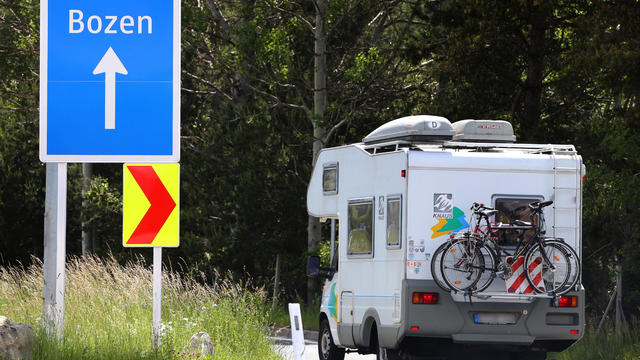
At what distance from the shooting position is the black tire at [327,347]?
15459 mm

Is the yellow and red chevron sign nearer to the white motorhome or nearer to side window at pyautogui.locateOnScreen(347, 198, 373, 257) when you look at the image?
the white motorhome

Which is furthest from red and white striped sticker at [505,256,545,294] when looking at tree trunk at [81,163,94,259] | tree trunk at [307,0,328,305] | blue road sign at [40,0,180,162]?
tree trunk at [81,163,94,259]

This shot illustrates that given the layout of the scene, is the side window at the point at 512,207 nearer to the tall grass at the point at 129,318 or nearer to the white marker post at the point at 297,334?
the white marker post at the point at 297,334

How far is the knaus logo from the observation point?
12688 millimetres

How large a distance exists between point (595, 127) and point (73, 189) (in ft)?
75.3

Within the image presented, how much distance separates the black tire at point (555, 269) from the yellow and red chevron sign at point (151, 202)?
183 inches

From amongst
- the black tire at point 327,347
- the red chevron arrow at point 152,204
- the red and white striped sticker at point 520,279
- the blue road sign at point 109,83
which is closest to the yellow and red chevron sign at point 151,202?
the red chevron arrow at point 152,204

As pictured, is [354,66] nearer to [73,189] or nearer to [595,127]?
[595,127]

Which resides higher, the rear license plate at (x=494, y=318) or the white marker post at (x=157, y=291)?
the white marker post at (x=157, y=291)

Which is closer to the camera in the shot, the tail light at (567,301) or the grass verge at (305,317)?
the tail light at (567,301)

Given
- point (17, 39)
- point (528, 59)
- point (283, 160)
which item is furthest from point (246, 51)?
point (17, 39)

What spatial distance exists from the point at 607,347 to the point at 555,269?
3.46 meters

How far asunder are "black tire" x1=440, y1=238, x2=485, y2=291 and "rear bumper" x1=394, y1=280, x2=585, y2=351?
10.0 inches

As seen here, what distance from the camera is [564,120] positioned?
28.5 metres
